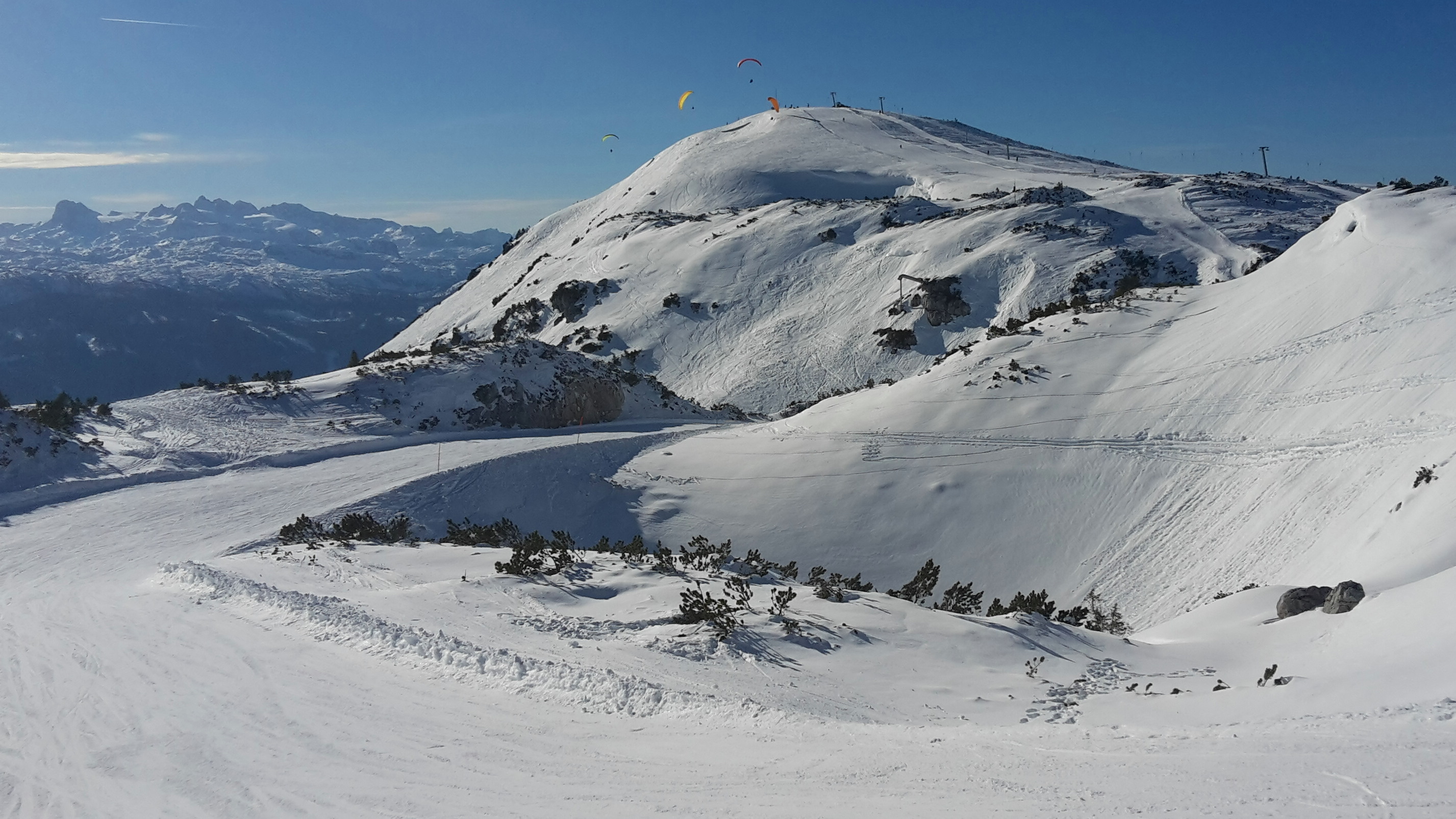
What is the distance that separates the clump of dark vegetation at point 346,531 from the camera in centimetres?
1431

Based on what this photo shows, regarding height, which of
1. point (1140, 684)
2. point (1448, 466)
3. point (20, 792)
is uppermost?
point (1448, 466)

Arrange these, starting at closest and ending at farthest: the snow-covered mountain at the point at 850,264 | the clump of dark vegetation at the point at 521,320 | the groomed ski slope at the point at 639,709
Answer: the groomed ski slope at the point at 639,709 < the snow-covered mountain at the point at 850,264 < the clump of dark vegetation at the point at 521,320

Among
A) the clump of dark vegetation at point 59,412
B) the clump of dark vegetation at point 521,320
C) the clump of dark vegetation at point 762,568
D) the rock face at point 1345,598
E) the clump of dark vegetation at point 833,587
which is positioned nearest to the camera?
the rock face at point 1345,598

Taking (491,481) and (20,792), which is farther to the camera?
(491,481)

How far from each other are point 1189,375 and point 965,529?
6.45m

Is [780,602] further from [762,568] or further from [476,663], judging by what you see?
[476,663]

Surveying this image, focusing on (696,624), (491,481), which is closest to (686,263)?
(491,481)

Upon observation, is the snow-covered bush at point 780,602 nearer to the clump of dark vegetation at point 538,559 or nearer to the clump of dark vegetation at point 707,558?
the clump of dark vegetation at point 707,558

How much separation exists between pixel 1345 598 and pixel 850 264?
39.0m

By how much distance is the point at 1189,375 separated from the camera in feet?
57.1

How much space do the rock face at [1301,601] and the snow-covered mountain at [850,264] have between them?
26.9 metres

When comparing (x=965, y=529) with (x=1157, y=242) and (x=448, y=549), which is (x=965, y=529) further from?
(x=1157, y=242)

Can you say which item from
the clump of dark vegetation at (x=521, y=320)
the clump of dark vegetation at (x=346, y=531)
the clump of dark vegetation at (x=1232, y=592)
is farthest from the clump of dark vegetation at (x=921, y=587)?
the clump of dark vegetation at (x=521, y=320)

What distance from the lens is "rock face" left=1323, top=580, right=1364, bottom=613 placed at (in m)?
8.09
